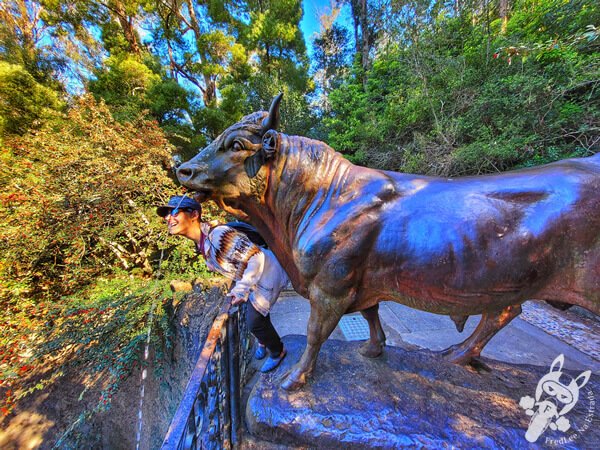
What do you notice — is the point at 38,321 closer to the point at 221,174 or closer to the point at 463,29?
the point at 221,174

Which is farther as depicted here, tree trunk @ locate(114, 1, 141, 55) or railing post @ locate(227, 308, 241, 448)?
tree trunk @ locate(114, 1, 141, 55)

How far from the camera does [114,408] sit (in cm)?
478

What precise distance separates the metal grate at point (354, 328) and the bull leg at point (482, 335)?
4.87ft

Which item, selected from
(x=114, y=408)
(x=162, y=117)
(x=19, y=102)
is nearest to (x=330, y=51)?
(x=162, y=117)

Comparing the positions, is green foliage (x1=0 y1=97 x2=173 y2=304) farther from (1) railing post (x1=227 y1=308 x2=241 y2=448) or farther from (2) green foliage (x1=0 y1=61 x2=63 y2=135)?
(1) railing post (x1=227 y1=308 x2=241 y2=448)

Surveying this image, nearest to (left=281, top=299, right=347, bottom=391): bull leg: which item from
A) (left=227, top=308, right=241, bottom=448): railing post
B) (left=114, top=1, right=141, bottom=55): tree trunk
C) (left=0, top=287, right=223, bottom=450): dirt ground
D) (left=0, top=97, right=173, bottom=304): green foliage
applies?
(left=227, top=308, right=241, bottom=448): railing post

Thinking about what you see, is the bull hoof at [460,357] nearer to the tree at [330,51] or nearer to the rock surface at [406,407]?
the rock surface at [406,407]

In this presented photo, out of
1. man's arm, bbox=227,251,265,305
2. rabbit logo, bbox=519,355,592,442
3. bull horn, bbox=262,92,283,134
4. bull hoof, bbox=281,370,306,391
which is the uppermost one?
bull horn, bbox=262,92,283,134

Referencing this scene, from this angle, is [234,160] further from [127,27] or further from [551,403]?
[127,27]

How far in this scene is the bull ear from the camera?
4.78 ft

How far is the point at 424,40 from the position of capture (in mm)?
7801

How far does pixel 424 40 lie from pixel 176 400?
37.7 ft

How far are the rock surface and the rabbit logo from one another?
3 cm

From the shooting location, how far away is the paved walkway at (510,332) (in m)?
2.97
